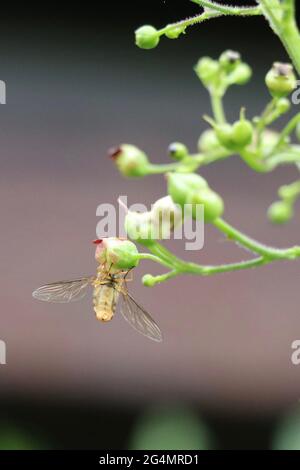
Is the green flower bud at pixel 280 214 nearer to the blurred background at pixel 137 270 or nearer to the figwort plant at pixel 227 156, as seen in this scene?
the figwort plant at pixel 227 156

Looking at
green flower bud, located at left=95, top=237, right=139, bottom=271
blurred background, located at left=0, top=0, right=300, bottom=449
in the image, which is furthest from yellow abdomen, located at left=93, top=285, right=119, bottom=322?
blurred background, located at left=0, top=0, right=300, bottom=449

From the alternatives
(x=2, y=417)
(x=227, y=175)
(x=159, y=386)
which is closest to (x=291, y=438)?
(x=159, y=386)

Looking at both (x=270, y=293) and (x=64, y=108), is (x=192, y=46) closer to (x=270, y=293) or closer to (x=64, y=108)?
(x=64, y=108)

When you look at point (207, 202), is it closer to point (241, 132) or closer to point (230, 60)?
point (241, 132)

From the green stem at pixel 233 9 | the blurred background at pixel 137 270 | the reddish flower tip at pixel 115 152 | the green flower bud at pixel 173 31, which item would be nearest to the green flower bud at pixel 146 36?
the green flower bud at pixel 173 31

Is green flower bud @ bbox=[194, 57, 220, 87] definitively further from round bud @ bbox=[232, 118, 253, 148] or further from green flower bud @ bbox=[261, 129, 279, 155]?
round bud @ bbox=[232, 118, 253, 148]
